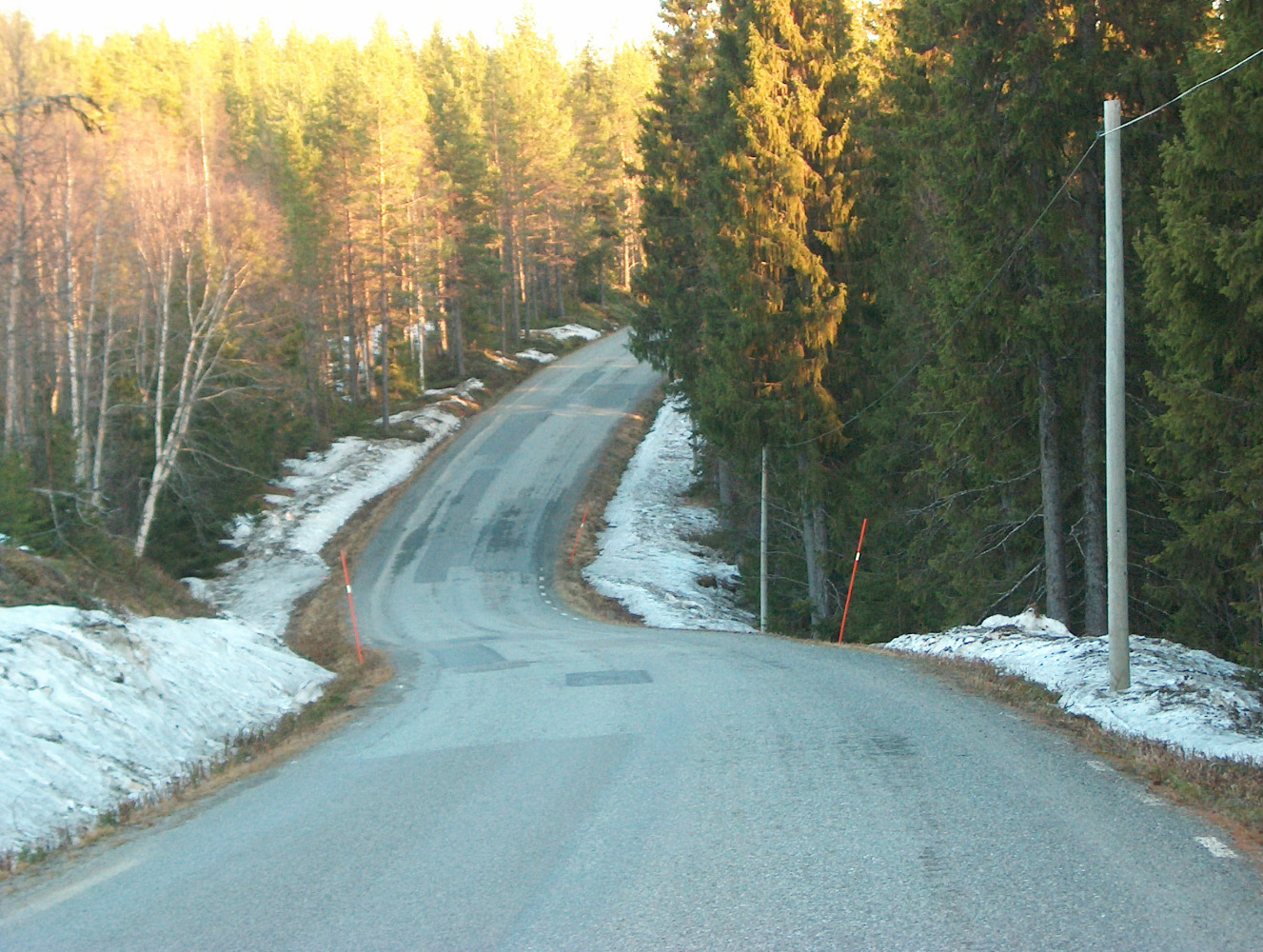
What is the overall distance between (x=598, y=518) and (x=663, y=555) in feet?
15.0

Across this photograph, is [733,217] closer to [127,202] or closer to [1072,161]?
[1072,161]

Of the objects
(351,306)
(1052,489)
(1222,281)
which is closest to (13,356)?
(1052,489)

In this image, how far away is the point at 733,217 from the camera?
24.5 m

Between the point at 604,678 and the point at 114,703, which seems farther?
the point at 604,678

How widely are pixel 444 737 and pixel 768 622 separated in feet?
62.9

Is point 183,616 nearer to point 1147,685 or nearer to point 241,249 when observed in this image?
point 1147,685

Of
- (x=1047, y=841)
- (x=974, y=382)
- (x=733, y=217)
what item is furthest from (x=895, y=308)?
(x=1047, y=841)

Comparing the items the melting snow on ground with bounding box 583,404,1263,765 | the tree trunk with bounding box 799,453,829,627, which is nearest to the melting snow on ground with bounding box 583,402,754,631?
the melting snow on ground with bounding box 583,404,1263,765

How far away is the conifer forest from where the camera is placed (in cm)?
1174

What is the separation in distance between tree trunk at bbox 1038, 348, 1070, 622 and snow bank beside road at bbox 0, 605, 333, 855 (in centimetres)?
1083

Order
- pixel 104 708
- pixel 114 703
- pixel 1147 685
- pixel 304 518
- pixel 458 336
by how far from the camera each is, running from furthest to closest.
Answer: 1. pixel 458 336
2. pixel 304 518
3. pixel 1147 685
4. pixel 114 703
5. pixel 104 708

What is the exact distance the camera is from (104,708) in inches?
372

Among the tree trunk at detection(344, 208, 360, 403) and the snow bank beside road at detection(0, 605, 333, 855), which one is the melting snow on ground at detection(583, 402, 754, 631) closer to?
the tree trunk at detection(344, 208, 360, 403)

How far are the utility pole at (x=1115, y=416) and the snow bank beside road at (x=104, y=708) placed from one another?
833 cm
